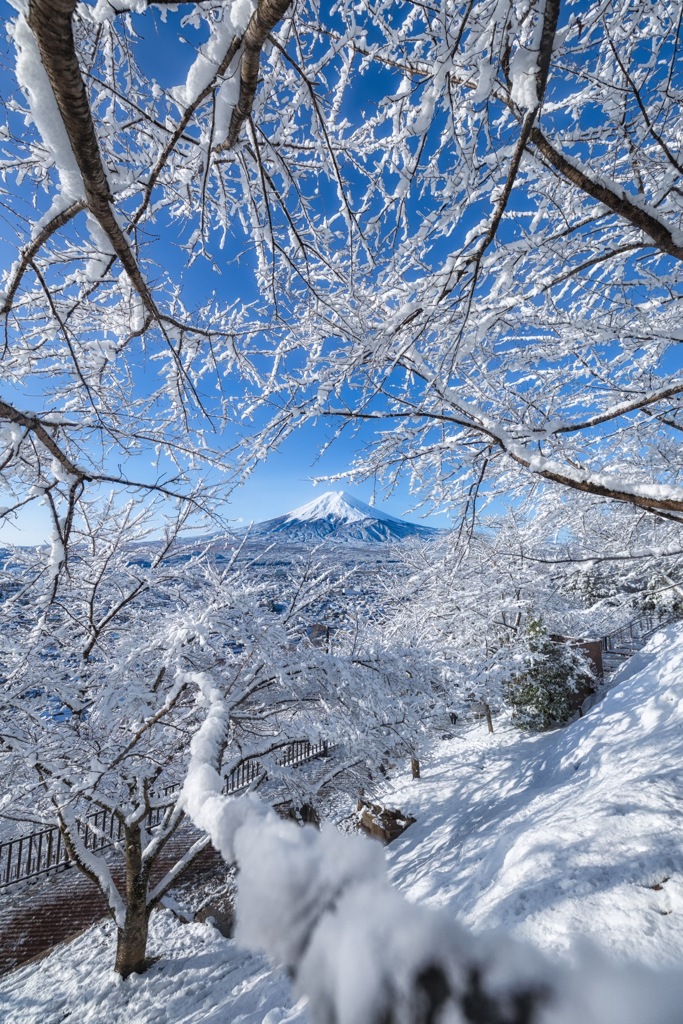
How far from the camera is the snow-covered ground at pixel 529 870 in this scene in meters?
1.99

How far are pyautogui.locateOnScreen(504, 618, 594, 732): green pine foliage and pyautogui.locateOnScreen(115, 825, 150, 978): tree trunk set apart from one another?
9.02m

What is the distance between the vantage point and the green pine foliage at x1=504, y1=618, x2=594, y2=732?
11070 millimetres

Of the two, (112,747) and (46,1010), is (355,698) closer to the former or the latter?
(112,747)

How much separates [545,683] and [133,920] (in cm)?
978

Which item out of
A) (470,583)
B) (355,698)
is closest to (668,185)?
(355,698)

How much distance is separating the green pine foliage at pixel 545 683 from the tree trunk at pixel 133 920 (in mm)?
9018

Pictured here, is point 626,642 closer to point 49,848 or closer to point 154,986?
point 154,986

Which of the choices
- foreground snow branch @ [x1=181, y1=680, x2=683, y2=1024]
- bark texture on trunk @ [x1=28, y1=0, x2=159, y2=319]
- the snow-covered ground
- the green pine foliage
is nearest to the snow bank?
the snow-covered ground

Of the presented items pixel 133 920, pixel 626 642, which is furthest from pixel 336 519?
pixel 133 920

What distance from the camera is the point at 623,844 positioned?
2.44m

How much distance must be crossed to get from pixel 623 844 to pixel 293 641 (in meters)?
4.24

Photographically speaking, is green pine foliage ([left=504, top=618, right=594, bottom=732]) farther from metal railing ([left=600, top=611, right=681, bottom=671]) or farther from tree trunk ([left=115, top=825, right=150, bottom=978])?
tree trunk ([left=115, top=825, right=150, bottom=978])

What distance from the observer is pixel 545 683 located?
11.1m

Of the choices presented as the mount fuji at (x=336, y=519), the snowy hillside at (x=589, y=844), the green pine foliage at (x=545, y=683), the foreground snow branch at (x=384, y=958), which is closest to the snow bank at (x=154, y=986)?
the snowy hillside at (x=589, y=844)
